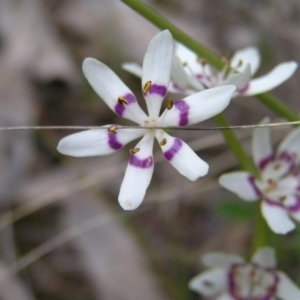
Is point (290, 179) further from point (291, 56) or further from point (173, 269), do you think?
point (291, 56)

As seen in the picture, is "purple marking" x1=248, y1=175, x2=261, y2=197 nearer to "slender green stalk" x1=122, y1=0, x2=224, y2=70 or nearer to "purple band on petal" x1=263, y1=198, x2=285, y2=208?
"purple band on petal" x1=263, y1=198, x2=285, y2=208

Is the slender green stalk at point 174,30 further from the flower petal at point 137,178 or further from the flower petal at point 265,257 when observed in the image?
the flower petal at point 265,257

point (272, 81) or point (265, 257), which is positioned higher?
point (272, 81)

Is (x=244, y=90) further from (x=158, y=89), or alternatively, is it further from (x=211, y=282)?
(x=211, y=282)

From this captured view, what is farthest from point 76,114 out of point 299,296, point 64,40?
point 299,296

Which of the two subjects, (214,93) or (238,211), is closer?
(214,93)

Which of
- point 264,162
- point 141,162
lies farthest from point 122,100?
point 264,162
